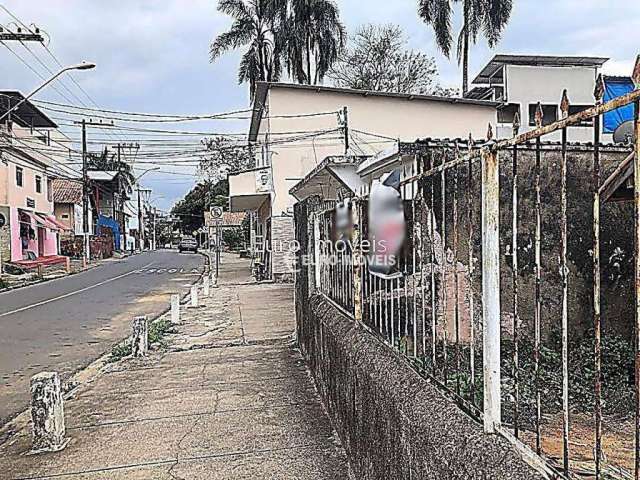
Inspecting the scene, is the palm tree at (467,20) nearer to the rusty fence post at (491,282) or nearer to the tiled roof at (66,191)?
the tiled roof at (66,191)

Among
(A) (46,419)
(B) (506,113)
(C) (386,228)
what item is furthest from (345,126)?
(C) (386,228)

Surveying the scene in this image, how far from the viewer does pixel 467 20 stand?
35125 millimetres

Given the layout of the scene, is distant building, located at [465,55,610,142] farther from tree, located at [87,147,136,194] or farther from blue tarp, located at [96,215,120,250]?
tree, located at [87,147,136,194]

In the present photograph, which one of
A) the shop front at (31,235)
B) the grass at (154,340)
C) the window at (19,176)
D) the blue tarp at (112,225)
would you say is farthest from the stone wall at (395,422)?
the blue tarp at (112,225)

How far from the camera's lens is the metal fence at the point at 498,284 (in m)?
2.08

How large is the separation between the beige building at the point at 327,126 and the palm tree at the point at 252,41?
34.8 ft

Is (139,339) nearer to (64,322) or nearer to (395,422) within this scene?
(64,322)

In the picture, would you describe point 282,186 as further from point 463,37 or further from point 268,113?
point 463,37

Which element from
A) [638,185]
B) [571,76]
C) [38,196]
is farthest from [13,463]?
[38,196]

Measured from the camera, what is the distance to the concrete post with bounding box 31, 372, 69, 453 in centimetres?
605

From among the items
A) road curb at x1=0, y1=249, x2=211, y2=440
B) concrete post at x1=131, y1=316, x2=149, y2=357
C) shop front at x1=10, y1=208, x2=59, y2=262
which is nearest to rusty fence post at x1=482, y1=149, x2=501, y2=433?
road curb at x1=0, y1=249, x2=211, y2=440

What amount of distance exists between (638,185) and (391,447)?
89.9 inches

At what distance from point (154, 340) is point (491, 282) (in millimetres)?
10163

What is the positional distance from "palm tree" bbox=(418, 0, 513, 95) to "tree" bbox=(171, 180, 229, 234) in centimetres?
4239
